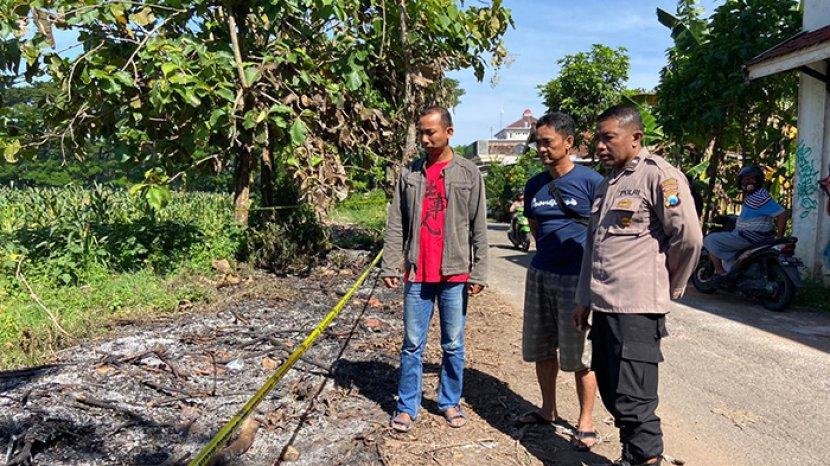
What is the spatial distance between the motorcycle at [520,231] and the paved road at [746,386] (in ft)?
17.1

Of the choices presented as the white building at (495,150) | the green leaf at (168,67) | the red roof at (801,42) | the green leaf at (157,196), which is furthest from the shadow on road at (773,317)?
the white building at (495,150)

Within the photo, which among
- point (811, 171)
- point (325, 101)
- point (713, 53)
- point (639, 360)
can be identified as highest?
point (713, 53)

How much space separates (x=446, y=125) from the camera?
3.48 m

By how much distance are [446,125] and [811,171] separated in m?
6.82

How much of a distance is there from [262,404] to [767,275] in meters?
6.28

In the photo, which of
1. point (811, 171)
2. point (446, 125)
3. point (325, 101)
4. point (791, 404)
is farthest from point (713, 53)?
point (446, 125)

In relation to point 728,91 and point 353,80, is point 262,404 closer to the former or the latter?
point 353,80

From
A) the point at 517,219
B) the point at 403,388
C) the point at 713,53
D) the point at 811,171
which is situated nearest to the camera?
the point at 403,388

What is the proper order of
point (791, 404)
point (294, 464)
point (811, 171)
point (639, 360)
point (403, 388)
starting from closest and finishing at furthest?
point (639, 360) → point (294, 464) → point (403, 388) → point (791, 404) → point (811, 171)

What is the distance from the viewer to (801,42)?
7578 millimetres

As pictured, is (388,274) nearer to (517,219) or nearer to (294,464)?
(294,464)

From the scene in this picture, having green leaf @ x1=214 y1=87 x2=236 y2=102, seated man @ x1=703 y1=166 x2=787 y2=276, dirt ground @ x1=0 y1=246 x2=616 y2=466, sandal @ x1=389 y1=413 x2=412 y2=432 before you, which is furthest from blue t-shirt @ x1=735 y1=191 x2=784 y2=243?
green leaf @ x1=214 y1=87 x2=236 y2=102

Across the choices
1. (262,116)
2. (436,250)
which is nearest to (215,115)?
(262,116)

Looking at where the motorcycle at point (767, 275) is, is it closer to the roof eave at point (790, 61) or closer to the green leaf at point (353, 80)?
the roof eave at point (790, 61)
